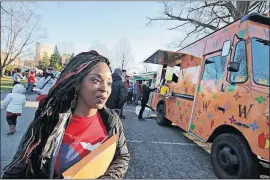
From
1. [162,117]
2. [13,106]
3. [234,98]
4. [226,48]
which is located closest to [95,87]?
[234,98]

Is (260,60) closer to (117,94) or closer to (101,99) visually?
(101,99)

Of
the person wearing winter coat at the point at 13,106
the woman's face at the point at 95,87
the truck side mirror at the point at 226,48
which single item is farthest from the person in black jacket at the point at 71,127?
the person wearing winter coat at the point at 13,106

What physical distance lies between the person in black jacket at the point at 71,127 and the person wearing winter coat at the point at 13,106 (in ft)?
15.1

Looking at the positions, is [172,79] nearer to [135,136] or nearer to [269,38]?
[135,136]

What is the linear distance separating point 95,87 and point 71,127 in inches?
11.5

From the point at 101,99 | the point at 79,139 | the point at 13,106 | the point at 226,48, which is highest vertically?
the point at 226,48

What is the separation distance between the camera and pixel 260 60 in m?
3.66

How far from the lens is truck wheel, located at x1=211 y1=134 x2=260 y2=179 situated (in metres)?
3.38

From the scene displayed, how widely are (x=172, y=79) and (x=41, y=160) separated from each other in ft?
22.6

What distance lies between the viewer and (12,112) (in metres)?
5.54

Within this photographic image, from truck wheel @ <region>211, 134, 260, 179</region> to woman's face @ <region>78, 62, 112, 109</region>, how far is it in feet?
9.30

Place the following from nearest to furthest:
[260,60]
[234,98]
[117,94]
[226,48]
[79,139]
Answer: [79,139]
[260,60]
[234,98]
[226,48]
[117,94]

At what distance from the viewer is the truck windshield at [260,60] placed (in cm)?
354

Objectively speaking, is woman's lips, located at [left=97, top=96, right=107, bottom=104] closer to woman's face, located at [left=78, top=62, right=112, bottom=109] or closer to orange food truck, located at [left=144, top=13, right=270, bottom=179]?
woman's face, located at [left=78, top=62, right=112, bottom=109]
